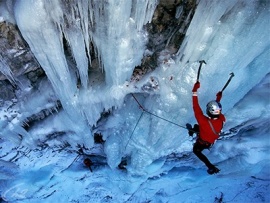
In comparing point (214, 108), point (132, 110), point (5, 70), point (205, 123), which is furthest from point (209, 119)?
point (5, 70)

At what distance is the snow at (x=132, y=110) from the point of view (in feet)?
10.4

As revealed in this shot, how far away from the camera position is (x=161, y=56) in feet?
12.7

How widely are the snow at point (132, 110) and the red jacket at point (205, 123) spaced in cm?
74

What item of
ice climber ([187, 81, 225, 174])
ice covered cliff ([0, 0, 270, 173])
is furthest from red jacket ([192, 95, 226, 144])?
ice covered cliff ([0, 0, 270, 173])

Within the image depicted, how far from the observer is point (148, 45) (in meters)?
3.66

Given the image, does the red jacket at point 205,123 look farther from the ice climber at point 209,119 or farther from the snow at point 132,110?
the snow at point 132,110

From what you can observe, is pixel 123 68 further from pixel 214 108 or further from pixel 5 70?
pixel 5 70

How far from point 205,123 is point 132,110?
1.66 metres

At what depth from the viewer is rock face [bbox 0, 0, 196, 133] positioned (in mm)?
3262

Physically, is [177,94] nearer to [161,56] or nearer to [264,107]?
[161,56]

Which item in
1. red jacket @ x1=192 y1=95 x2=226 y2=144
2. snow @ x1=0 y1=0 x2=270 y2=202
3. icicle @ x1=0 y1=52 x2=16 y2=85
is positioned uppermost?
icicle @ x1=0 y1=52 x2=16 y2=85

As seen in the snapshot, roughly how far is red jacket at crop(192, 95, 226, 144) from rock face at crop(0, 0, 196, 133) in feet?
3.16

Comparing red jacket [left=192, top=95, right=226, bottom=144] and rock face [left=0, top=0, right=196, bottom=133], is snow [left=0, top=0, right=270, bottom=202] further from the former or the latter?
red jacket [left=192, top=95, right=226, bottom=144]

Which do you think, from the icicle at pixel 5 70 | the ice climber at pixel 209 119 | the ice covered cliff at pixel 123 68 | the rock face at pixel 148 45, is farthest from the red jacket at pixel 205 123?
the icicle at pixel 5 70
